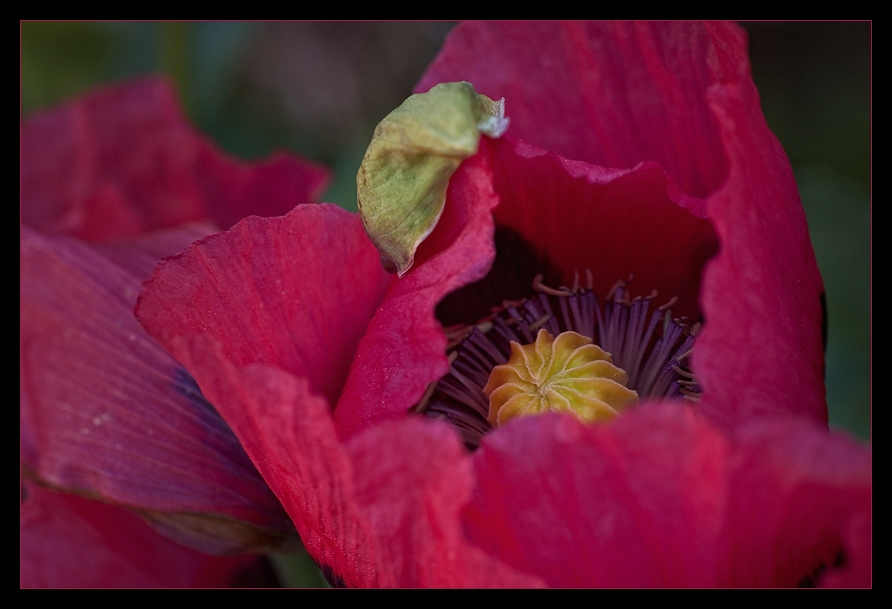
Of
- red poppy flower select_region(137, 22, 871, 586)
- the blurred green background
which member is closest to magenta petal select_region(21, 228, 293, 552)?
red poppy flower select_region(137, 22, 871, 586)

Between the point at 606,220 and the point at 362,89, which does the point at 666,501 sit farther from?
the point at 362,89

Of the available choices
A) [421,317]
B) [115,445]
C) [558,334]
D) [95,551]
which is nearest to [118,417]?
[115,445]

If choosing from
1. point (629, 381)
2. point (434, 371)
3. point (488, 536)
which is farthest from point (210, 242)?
point (629, 381)

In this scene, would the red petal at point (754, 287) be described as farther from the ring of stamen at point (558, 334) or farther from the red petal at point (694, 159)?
the ring of stamen at point (558, 334)

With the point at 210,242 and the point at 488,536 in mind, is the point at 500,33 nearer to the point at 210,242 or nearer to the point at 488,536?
the point at 210,242

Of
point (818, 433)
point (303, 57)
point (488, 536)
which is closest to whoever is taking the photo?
point (818, 433)

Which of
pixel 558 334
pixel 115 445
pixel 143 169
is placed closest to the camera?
pixel 115 445
